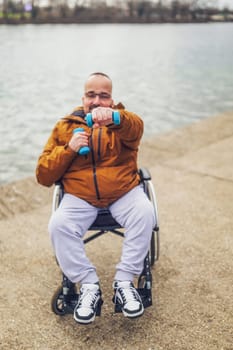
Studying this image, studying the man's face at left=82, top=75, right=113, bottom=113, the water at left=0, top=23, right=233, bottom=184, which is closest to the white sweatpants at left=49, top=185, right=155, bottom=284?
the man's face at left=82, top=75, right=113, bottom=113

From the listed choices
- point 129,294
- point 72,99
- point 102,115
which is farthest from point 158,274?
point 72,99

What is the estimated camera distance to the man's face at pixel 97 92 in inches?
110

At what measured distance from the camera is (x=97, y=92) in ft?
9.17

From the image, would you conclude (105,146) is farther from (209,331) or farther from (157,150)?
(157,150)

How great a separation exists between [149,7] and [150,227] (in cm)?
10436

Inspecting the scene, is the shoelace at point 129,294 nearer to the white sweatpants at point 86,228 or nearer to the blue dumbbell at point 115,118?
the white sweatpants at point 86,228

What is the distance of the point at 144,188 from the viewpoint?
2.88m

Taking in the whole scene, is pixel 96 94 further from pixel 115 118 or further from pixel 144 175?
pixel 144 175

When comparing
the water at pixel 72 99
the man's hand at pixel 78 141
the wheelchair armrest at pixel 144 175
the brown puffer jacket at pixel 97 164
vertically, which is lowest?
the water at pixel 72 99

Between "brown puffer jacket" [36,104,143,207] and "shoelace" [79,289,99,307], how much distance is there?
0.54m

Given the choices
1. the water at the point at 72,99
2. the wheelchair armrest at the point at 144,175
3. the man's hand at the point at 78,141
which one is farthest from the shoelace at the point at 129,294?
the water at the point at 72,99

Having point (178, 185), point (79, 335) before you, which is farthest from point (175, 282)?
point (178, 185)

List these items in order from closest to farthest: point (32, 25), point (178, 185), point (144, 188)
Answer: point (144, 188), point (178, 185), point (32, 25)

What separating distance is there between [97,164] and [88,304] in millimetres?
832
